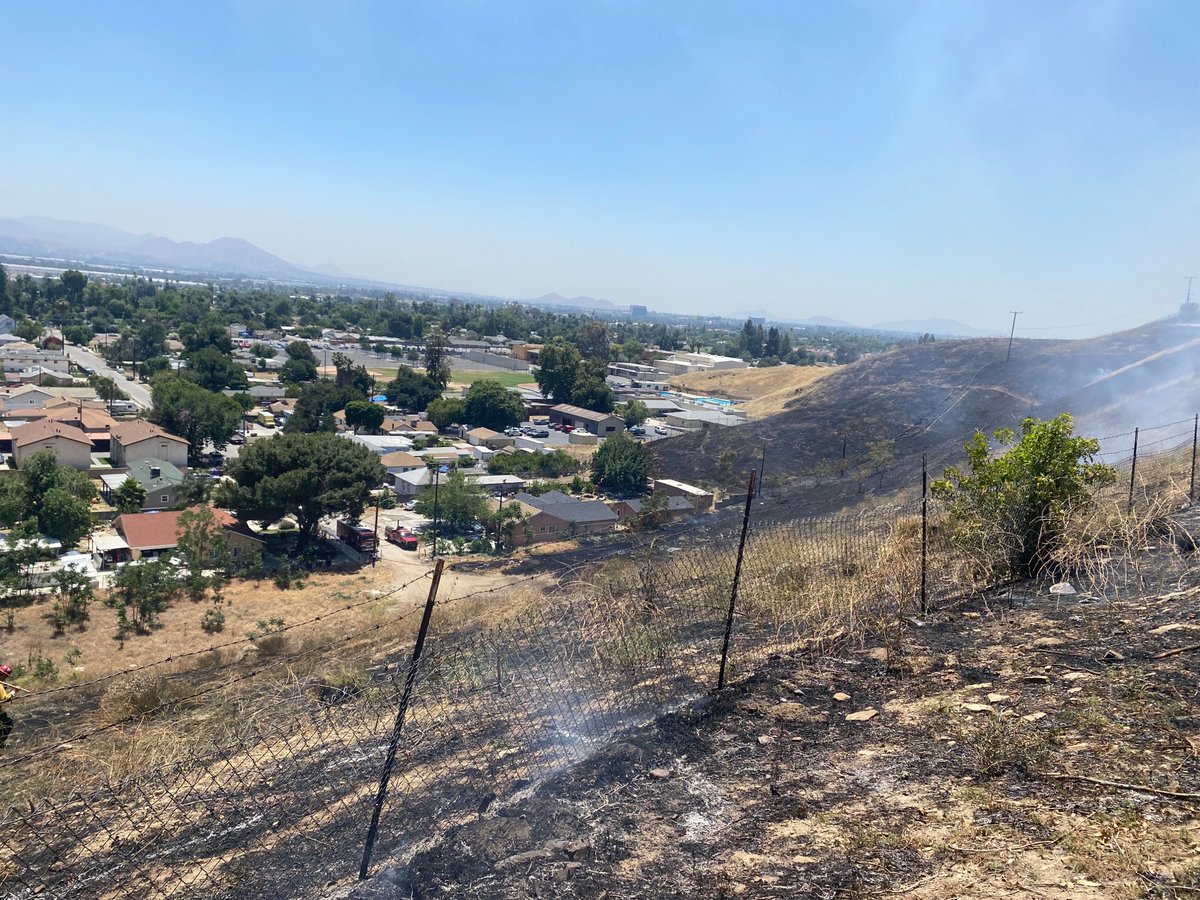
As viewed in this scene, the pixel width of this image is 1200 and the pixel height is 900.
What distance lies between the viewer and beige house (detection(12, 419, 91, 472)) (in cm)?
2700

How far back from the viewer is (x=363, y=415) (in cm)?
3819

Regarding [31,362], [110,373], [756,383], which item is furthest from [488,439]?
[31,362]

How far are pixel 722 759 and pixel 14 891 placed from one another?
349 centimetres

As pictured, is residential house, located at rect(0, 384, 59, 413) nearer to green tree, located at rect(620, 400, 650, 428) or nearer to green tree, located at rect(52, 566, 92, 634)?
green tree, located at rect(52, 566, 92, 634)

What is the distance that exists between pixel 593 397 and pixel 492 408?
7699mm

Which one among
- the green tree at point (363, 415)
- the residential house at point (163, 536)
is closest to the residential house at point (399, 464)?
the residential house at point (163, 536)

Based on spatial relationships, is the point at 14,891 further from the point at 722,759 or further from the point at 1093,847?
the point at 1093,847

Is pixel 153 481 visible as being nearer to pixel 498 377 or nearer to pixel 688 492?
pixel 688 492

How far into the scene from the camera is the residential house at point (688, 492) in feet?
77.1

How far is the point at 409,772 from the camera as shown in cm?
418

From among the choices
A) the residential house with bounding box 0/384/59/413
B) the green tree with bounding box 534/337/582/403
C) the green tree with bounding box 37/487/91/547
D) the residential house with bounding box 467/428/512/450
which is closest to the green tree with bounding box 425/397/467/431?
the residential house with bounding box 467/428/512/450

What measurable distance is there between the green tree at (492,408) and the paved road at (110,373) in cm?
1660

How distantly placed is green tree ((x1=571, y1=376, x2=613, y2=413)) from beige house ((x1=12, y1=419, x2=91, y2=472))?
2527 cm

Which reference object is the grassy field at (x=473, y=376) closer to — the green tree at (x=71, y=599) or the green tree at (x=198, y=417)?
the green tree at (x=198, y=417)
